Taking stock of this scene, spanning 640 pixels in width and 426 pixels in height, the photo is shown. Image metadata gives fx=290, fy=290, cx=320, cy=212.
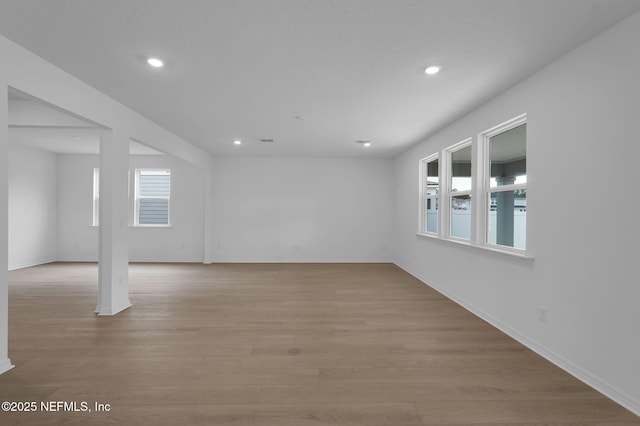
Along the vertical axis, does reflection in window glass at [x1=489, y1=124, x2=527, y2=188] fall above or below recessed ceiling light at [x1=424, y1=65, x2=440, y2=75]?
below

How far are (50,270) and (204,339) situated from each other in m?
5.52

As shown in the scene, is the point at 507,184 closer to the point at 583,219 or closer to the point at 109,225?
the point at 583,219

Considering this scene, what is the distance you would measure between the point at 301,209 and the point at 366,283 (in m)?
2.82

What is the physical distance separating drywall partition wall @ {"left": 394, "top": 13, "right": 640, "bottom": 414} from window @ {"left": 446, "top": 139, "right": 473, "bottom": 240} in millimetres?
1082

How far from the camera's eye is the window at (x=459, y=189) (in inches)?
165

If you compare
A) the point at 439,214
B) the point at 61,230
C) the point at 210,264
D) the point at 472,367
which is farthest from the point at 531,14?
the point at 61,230

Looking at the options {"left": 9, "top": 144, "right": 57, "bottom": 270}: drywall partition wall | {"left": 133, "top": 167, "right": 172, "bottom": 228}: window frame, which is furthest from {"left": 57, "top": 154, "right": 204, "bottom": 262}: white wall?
{"left": 9, "top": 144, "right": 57, "bottom": 270}: drywall partition wall

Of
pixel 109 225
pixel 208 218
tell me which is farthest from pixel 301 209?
pixel 109 225

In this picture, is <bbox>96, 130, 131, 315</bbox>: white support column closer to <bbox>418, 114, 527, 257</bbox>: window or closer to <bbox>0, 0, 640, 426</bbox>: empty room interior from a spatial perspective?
<bbox>0, 0, 640, 426</bbox>: empty room interior

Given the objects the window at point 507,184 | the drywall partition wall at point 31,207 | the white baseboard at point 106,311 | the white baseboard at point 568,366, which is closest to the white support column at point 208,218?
the white baseboard at point 106,311

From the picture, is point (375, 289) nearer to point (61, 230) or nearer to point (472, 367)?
point (472, 367)

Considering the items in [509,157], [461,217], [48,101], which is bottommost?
[461,217]

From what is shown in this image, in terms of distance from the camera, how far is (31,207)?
258 inches

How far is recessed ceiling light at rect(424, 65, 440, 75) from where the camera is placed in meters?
2.60
